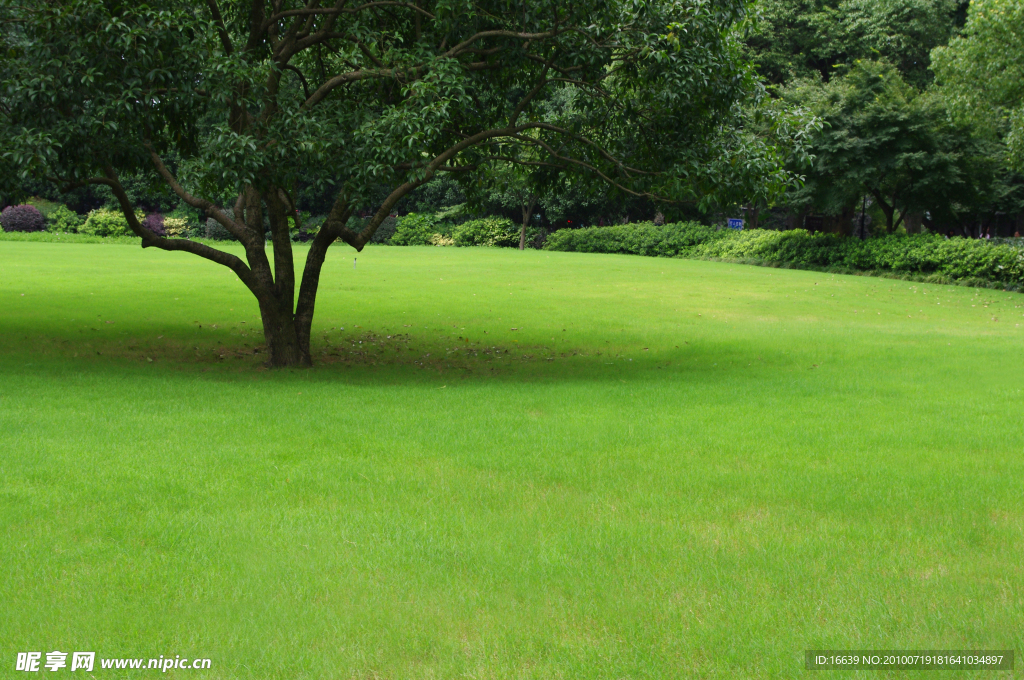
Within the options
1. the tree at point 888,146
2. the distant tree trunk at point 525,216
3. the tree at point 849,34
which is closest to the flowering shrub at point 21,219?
the distant tree trunk at point 525,216

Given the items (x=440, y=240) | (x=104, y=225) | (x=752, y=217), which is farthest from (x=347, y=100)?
(x=104, y=225)

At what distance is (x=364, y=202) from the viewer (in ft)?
31.4

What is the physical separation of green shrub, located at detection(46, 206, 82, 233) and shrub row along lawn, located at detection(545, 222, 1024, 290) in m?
25.5

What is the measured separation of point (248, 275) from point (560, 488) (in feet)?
22.5

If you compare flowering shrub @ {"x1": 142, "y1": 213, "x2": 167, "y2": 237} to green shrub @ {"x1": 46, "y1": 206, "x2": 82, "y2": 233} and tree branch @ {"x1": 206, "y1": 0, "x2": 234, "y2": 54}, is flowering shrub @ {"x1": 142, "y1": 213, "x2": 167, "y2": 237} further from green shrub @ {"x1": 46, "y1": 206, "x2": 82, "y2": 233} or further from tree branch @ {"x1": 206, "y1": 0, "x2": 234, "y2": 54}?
tree branch @ {"x1": 206, "y1": 0, "x2": 234, "y2": 54}

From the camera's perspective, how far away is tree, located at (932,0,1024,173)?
73.0 feet

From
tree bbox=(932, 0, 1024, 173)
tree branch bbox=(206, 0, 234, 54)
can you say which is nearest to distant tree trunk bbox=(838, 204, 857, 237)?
tree bbox=(932, 0, 1024, 173)

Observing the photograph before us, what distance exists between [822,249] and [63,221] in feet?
127

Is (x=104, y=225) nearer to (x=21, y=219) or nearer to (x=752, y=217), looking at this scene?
(x=21, y=219)

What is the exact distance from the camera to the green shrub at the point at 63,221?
46.9 metres

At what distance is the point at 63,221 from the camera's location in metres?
47.2

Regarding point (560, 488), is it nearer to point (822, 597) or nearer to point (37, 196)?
point (822, 597)

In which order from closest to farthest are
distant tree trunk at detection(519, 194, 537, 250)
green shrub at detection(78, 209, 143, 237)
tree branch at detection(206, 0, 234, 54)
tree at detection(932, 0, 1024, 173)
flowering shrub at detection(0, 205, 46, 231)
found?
tree branch at detection(206, 0, 234, 54) → tree at detection(932, 0, 1024, 173) → flowering shrub at detection(0, 205, 46, 231) → green shrub at detection(78, 209, 143, 237) → distant tree trunk at detection(519, 194, 537, 250)

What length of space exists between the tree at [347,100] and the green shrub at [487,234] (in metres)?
35.8
